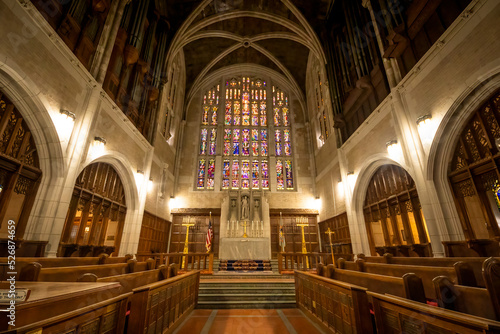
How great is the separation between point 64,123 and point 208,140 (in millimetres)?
10063

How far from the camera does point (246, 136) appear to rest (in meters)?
15.3

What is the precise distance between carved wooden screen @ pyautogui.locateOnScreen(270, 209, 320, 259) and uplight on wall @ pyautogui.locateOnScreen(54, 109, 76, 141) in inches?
401

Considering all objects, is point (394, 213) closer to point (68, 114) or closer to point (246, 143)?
point (68, 114)

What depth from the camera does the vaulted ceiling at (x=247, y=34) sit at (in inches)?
483

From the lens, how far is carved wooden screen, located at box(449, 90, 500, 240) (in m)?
4.30

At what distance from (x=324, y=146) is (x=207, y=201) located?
7528 millimetres

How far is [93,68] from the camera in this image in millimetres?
6352

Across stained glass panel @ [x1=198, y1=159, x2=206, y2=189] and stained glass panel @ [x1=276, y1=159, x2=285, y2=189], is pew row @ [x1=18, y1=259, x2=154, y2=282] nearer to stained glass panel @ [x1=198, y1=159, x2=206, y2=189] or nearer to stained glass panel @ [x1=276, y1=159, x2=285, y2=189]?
stained glass panel @ [x1=198, y1=159, x2=206, y2=189]

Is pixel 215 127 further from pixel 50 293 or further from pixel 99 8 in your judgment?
pixel 50 293

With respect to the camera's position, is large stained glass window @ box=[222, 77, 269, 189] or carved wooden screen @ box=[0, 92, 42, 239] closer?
carved wooden screen @ box=[0, 92, 42, 239]

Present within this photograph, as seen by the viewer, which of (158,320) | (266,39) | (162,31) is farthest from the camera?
(266,39)

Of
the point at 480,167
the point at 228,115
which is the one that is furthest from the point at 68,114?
the point at 228,115

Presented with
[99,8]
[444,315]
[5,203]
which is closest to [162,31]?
[99,8]

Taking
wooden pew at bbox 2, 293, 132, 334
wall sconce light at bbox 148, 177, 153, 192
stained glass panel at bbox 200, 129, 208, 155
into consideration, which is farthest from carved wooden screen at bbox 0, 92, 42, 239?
stained glass panel at bbox 200, 129, 208, 155
